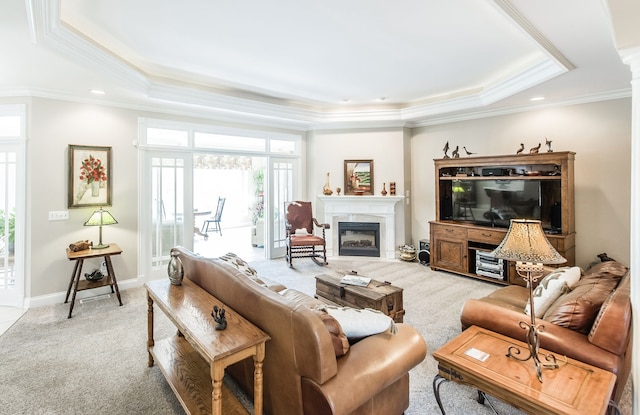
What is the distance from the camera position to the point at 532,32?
9.00 ft

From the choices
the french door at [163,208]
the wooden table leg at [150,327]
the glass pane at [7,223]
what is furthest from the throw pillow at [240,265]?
the glass pane at [7,223]

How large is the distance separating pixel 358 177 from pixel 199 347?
5215 mm

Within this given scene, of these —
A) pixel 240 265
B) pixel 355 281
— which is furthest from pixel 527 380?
pixel 240 265

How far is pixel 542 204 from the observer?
181 inches

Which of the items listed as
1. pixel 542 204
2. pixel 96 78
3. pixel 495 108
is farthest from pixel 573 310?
pixel 96 78

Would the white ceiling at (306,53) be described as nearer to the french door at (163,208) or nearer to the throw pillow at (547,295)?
the french door at (163,208)

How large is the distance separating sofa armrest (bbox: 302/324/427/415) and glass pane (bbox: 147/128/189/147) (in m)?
4.48

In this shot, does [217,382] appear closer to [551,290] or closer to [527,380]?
[527,380]

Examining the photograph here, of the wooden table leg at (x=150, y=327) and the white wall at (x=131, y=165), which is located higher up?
the white wall at (x=131, y=165)

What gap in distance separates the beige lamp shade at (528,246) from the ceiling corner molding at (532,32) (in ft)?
5.60

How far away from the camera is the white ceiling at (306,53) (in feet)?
8.72

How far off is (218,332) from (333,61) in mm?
3422

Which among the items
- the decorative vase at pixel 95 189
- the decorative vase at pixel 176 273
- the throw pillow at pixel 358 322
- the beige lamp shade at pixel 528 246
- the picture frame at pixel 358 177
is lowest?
the throw pillow at pixel 358 322

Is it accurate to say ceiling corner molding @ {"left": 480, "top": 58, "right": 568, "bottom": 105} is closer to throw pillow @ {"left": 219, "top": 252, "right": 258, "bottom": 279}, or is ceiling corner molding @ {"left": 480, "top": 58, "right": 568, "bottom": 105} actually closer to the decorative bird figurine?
throw pillow @ {"left": 219, "top": 252, "right": 258, "bottom": 279}
